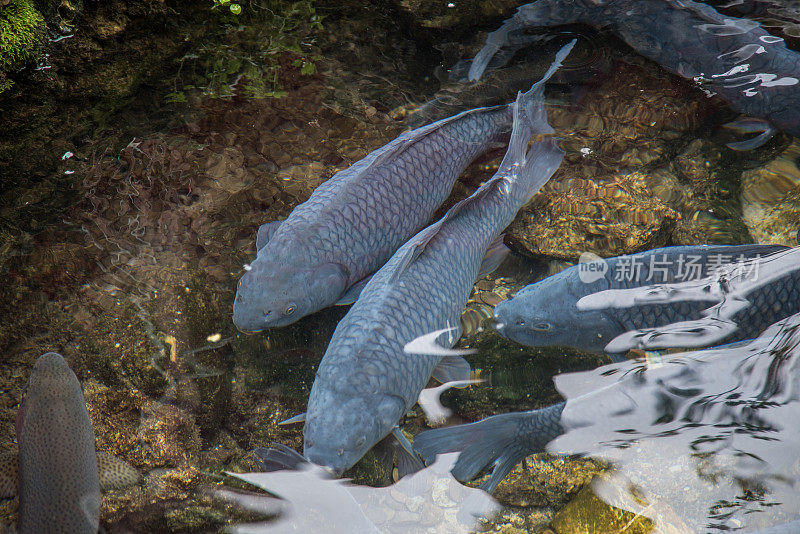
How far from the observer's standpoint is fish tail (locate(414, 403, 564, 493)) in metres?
2.50

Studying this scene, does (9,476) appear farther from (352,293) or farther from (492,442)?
(492,442)

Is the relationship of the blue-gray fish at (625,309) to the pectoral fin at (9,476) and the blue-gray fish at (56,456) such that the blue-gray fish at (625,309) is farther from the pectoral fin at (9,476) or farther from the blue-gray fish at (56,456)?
the pectoral fin at (9,476)

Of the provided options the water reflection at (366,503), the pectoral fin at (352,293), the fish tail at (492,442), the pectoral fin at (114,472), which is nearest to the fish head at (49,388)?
the pectoral fin at (114,472)

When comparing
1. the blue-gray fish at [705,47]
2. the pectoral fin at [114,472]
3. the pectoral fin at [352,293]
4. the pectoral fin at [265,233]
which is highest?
the blue-gray fish at [705,47]

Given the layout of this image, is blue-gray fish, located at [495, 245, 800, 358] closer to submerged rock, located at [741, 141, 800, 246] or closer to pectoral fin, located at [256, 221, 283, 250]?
submerged rock, located at [741, 141, 800, 246]

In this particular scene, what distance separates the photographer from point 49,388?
251cm

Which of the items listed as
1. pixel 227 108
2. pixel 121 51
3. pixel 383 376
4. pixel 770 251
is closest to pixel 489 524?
pixel 383 376

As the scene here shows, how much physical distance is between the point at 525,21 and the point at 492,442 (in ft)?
10.9

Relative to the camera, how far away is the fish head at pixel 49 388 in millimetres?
2465

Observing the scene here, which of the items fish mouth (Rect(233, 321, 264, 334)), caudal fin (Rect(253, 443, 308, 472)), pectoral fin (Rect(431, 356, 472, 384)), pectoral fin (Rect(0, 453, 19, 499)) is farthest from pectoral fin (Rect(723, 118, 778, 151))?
pectoral fin (Rect(0, 453, 19, 499))

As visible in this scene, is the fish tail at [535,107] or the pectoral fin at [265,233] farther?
the fish tail at [535,107]

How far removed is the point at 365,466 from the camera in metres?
2.50

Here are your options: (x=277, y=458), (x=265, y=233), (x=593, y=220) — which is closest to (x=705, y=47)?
(x=593, y=220)

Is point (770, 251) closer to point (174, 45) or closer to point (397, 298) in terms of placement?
point (397, 298)
